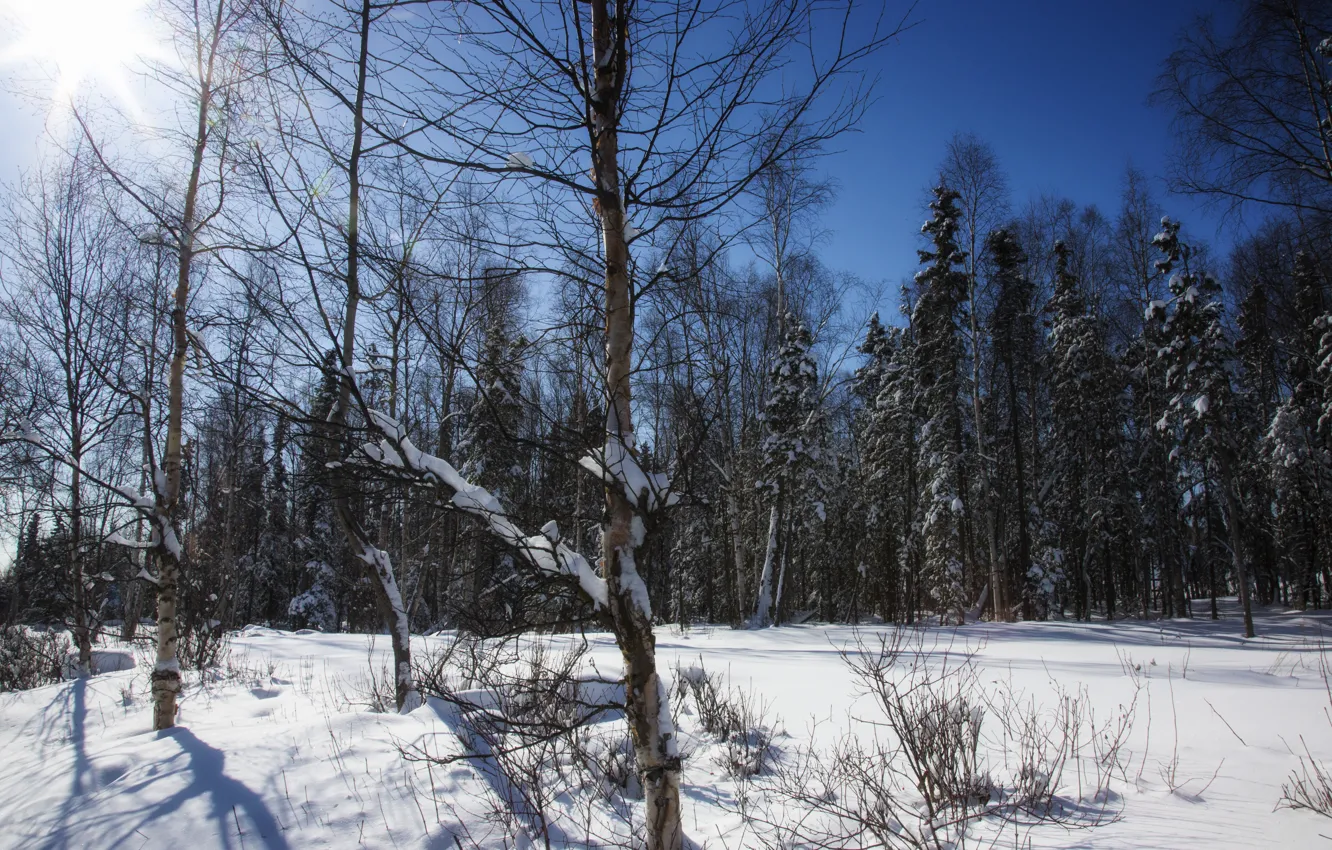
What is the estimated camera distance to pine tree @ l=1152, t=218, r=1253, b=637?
1530 cm

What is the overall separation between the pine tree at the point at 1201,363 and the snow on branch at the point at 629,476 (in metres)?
18.5

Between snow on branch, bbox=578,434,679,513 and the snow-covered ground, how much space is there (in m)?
2.28

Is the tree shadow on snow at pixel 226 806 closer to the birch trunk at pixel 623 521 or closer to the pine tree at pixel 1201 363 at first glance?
the birch trunk at pixel 623 521

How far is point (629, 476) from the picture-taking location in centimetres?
226

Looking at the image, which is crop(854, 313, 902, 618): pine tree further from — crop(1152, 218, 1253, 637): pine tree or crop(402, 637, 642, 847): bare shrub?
crop(402, 637, 642, 847): bare shrub

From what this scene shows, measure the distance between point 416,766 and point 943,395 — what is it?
53.4 ft

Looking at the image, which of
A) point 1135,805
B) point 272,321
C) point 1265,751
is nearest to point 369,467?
point 272,321

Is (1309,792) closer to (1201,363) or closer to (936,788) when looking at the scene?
(936,788)

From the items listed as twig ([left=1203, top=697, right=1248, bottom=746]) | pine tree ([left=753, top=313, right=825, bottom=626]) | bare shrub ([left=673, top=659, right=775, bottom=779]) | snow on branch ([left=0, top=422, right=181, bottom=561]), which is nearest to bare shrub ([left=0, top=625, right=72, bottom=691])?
snow on branch ([left=0, top=422, right=181, bottom=561])

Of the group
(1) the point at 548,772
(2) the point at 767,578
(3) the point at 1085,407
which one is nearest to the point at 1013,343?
(3) the point at 1085,407

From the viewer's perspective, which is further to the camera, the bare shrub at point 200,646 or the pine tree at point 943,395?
the pine tree at point 943,395

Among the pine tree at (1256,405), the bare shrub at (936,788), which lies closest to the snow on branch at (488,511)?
the bare shrub at (936,788)

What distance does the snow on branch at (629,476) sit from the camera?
2.24 m

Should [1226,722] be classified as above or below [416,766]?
above
